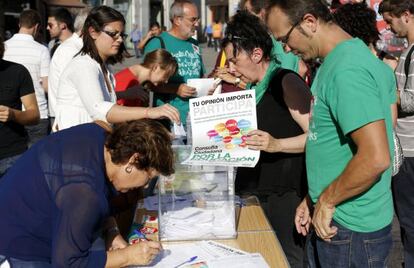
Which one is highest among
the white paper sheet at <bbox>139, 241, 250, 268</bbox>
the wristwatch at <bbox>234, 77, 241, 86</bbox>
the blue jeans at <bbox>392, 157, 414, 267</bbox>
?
the wristwatch at <bbox>234, 77, 241, 86</bbox>

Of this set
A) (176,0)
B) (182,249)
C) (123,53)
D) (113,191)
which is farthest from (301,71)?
(113,191)

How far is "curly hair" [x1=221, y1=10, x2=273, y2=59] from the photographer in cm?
248

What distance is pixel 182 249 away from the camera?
2012 millimetres

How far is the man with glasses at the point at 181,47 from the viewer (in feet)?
14.3

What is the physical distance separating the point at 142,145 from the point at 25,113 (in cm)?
188

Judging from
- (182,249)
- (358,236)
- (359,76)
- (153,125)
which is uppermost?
(359,76)

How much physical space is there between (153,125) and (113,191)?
244mm

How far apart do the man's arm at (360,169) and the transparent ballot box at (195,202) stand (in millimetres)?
493

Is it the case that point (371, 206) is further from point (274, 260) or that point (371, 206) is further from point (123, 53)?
point (123, 53)

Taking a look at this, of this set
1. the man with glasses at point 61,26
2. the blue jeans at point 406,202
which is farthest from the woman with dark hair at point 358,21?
the man with glasses at point 61,26

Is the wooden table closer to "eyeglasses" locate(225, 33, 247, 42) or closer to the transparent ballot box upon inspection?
the transparent ballot box

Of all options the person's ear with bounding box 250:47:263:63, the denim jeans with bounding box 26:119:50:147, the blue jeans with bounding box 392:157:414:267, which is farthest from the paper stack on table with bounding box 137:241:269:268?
the denim jeans with bounding box 26:119:50:147

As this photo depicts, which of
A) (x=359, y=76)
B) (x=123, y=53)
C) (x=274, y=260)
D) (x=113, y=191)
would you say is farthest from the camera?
(x=123, y=53)

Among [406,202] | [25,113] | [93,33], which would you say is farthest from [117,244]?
[406,202]
